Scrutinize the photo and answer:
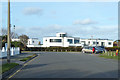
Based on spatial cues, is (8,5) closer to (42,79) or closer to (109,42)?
(42,79)

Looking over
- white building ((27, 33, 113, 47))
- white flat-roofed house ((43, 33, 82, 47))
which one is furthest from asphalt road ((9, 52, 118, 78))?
white flat-roofed house ((43, 33, 82, 47))

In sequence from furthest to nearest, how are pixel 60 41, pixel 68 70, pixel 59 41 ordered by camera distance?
pixel 60 41, pixel 59 41, pixel 68 70

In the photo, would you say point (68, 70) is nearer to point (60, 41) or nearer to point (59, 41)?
point (59, 41)

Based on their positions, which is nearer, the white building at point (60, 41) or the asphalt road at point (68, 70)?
the asphalt road at point (68, 70)

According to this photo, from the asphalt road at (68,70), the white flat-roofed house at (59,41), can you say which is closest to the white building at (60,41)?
the white flat-roofed house at (59,41)

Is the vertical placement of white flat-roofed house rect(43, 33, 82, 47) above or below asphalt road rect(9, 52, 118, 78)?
above

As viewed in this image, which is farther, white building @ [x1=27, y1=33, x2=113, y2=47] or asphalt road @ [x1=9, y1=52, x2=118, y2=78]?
white building @ [x1=27, y1=33, x2=113, y2=47]

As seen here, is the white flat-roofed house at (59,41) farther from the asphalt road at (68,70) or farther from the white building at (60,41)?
the asphalt road at (68,70)

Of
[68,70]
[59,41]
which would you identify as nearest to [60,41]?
[59,41]

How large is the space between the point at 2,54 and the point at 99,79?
68.4 feet

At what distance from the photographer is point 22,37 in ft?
Answer: 341

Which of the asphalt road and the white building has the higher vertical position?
the white building

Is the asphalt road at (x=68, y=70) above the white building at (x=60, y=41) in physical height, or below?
below

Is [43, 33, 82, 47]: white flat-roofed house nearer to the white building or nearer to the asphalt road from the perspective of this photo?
the white building
